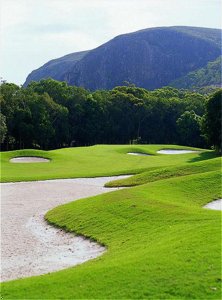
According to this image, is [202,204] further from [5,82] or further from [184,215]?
[5,82]

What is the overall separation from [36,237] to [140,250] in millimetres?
8551

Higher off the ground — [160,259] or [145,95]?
[145,95]

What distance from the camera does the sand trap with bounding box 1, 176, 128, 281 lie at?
1994 centimetres

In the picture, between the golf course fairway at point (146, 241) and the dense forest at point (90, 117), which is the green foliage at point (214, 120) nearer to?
the dense forest at point (90, 117)

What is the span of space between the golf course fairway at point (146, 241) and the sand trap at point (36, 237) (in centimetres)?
109

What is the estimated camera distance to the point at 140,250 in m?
18.5

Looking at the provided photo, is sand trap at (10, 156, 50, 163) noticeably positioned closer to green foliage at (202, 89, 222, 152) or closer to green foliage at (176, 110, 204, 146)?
green foliage at (202, 89, 222, 152)

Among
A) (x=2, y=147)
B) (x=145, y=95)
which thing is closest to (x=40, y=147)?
(x=2, y=147)

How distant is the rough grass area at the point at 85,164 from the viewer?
51.0m

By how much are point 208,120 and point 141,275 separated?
6070cm

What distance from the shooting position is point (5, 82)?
117000 millimetres

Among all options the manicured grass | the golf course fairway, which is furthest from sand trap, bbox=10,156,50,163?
the manicured grass

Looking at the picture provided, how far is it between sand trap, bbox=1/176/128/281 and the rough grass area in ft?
28.4

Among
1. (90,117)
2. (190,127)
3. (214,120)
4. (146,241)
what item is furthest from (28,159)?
(190,127)
